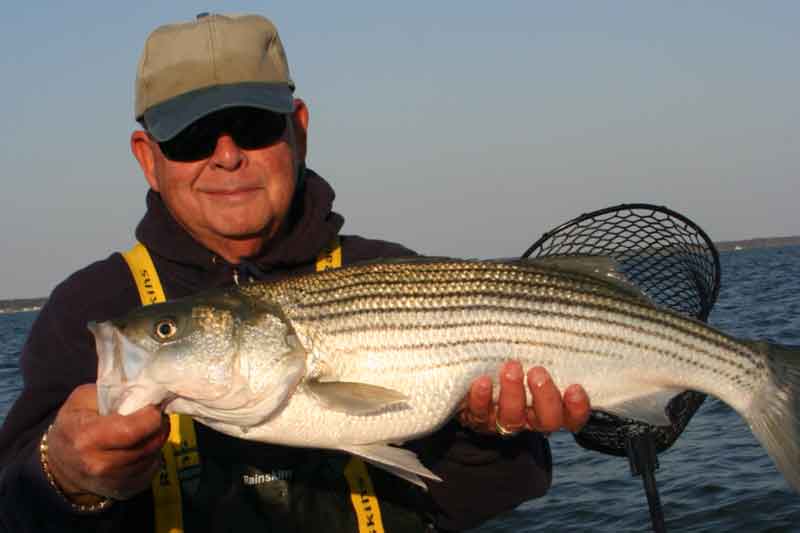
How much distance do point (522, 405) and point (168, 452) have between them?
72.4 inches

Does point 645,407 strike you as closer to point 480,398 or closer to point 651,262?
point 480,398

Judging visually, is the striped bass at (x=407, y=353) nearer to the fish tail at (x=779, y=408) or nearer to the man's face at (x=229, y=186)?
the fish tail at (x=779, y=408)

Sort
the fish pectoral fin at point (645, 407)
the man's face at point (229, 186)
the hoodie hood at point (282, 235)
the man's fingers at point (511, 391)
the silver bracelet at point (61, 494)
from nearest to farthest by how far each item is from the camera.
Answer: the silver bracelet at point (61, 494) < the man's fingers at point (511, 391) < the fish pectoral fin at point (645, 407) < the man's face at point (229, 186) < the hoodie hood at point (282, 235)

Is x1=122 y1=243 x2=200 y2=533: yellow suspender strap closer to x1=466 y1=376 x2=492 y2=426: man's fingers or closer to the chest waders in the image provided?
the chest waders

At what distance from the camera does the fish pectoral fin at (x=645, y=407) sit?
453 centimetres

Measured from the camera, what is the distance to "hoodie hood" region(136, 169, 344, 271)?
4.87 m

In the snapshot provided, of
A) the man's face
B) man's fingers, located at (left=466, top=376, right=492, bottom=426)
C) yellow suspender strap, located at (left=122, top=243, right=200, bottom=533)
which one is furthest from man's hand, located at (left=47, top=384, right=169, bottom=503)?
man's fingers, located at (left=466, top=376, right=492, bottom=426)

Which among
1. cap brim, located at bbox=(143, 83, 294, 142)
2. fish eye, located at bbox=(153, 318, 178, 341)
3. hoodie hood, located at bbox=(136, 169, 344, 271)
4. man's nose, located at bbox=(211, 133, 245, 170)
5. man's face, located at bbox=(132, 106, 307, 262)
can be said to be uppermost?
cap brim, located at bbox=(143, 83, 294, 142)

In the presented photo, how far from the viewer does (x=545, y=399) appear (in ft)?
14.3

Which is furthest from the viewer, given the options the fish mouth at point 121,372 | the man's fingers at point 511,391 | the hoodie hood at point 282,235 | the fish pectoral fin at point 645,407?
the hoodie hood at point 282,235

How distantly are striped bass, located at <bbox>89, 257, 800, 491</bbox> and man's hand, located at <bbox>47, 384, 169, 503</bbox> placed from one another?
0.10m

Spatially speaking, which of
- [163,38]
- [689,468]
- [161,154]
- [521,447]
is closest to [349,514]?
[521,447]

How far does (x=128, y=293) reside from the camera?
15.6 feet

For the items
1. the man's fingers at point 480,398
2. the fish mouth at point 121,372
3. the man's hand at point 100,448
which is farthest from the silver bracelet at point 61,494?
the man's fingers at point 480,398
